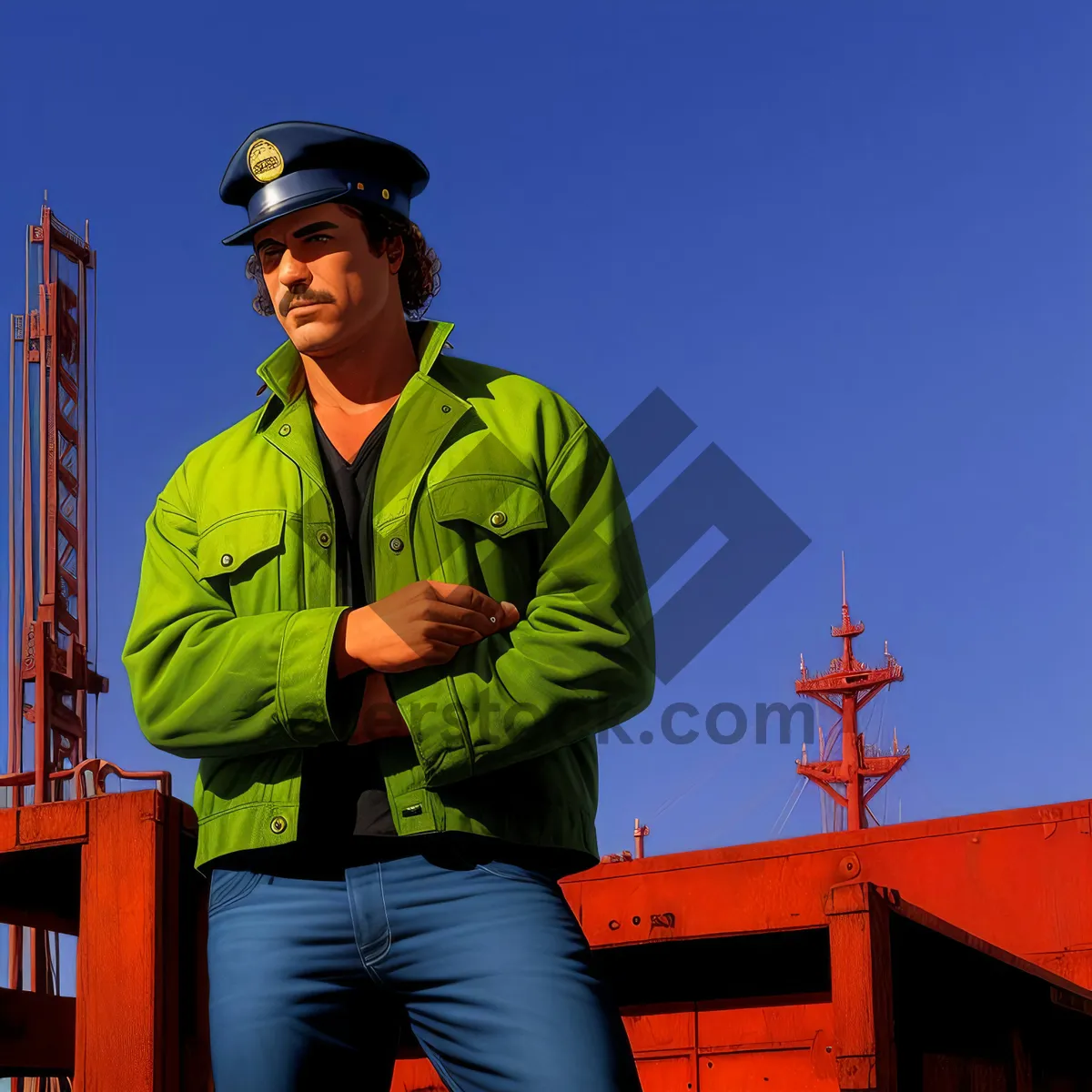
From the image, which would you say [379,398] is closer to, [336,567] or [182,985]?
A: [336,567]

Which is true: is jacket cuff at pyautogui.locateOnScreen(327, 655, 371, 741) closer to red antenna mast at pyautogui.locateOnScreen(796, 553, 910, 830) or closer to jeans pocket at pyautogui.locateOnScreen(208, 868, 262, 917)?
jeans pocket at pyautogui.locateOnScreen(208, 868, 262, 917)

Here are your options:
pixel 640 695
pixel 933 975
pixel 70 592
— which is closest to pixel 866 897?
pixel 933 975

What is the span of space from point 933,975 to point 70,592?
21.3 meters

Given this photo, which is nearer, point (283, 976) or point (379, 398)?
point (283, 976)

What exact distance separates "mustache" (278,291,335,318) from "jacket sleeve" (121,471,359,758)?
0.54m

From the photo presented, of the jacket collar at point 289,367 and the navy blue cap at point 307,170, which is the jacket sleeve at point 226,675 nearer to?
the jacket collar at point 289,367

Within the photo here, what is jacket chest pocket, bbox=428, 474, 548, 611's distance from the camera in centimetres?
300

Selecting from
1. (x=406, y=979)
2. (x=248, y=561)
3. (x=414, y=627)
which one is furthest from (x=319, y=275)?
(x=406, y=979)

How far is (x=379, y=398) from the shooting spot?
3273mm

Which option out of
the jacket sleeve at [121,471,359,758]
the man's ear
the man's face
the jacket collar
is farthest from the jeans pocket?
the man's ear

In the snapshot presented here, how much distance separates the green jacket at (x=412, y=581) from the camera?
2.85 metres

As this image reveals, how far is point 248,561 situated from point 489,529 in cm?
46

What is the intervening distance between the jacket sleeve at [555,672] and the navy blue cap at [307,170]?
2.61 ft

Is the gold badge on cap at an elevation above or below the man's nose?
above
